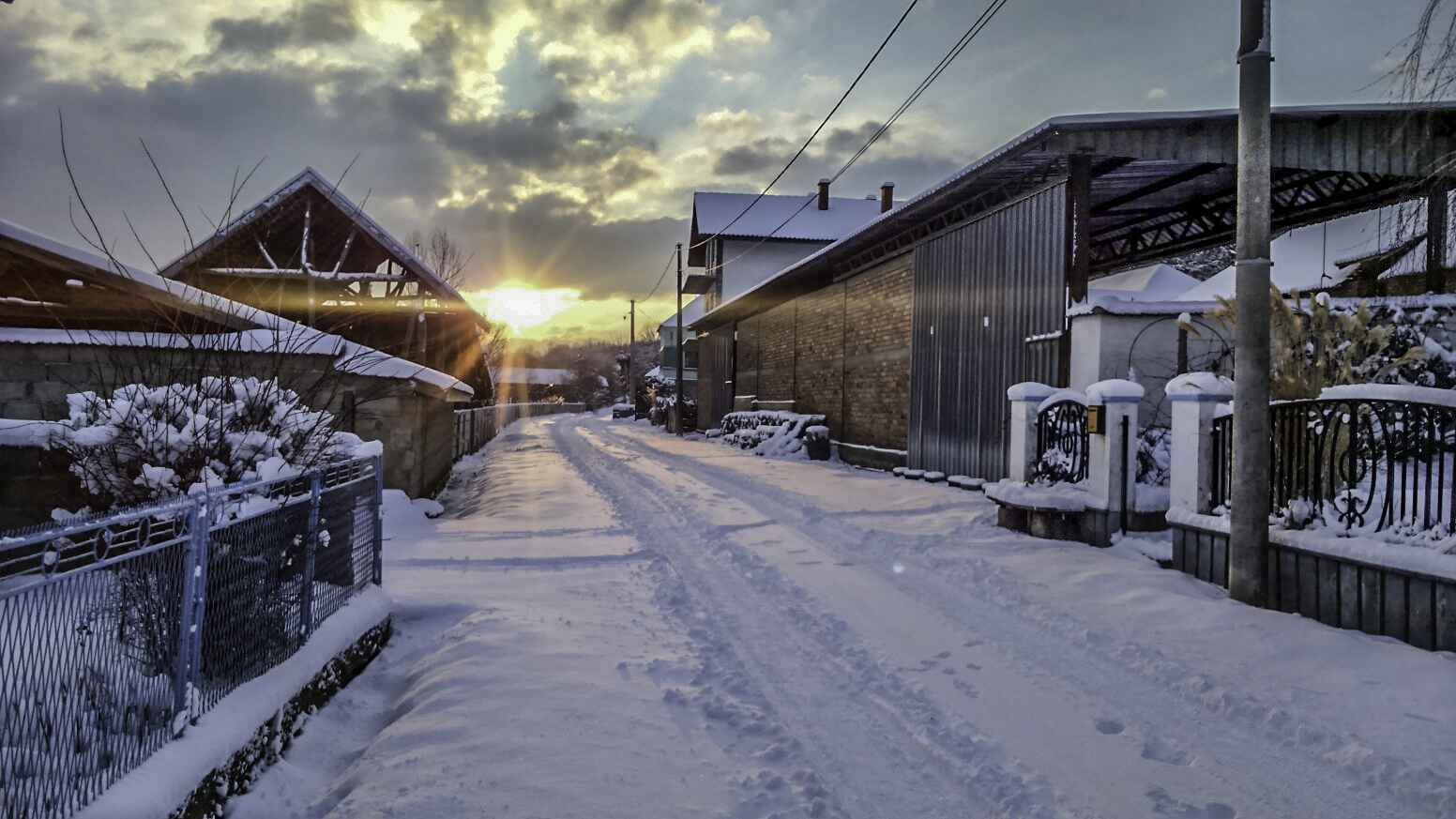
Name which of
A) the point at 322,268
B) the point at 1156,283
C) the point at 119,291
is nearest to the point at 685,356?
the point at 322,268

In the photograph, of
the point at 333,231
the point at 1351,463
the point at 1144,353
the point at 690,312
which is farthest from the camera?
the point at 690,312

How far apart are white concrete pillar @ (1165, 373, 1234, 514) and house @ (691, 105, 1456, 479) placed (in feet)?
6.28

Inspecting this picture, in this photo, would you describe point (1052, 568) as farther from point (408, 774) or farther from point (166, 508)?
point (166, 508)

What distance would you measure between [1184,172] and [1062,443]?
5482mm

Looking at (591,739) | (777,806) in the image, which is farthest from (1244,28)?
(591,739)

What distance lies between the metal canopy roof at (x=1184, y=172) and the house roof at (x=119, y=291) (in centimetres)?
897

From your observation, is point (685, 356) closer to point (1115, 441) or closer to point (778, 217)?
point (778, 217)

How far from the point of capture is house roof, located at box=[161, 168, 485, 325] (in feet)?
53.9

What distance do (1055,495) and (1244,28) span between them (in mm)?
4337

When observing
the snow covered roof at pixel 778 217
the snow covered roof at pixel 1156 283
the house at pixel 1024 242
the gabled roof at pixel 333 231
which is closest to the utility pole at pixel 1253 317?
the house at pixel 1024 242

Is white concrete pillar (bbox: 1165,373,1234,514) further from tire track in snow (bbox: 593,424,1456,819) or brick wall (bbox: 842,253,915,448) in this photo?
brick wall (bbox: 842,253,915,448)

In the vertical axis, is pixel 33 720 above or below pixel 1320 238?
below

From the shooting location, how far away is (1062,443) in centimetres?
856

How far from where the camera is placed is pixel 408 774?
129 inches
